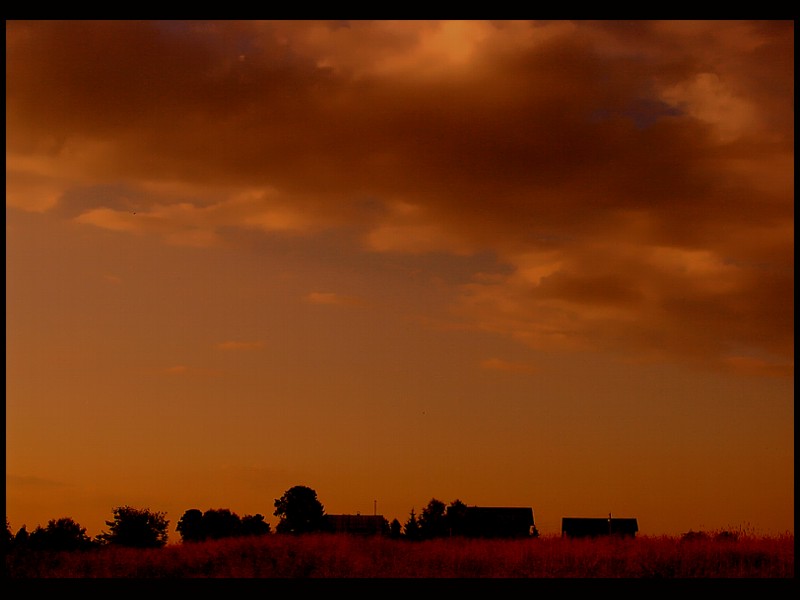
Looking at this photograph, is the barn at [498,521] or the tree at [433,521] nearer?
the barn at [498,521]

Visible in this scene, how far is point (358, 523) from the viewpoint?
2373 inches

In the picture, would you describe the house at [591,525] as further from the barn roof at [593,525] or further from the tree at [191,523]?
the tree at [191,523]

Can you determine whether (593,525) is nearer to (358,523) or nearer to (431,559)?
(358,523)

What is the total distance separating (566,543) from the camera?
19406 millimetres

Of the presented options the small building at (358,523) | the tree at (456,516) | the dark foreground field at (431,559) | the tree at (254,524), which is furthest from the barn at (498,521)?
the dark foreground field at (431,559)

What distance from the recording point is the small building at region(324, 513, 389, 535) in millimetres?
58125

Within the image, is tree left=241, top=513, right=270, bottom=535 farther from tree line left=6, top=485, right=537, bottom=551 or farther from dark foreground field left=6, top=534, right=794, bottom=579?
dark foreground field left=6, top=534, right=794, bottom=579

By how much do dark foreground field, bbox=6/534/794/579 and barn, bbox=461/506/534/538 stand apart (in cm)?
2971

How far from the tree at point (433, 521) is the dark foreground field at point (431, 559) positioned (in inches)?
1357

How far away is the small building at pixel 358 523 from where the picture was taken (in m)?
58.1

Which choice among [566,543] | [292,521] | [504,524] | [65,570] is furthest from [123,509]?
[566,543]
